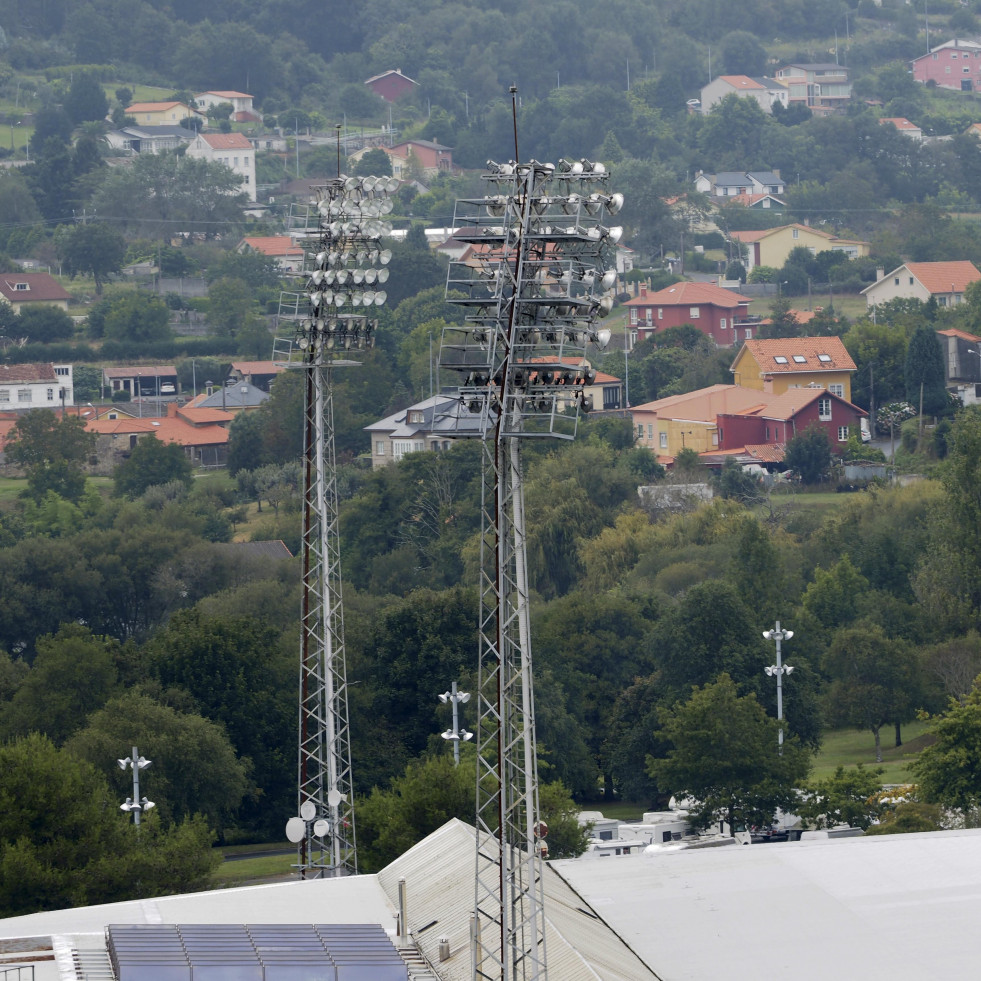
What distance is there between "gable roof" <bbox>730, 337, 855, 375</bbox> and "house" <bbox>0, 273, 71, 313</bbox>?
5986 cm

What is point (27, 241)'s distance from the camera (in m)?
185

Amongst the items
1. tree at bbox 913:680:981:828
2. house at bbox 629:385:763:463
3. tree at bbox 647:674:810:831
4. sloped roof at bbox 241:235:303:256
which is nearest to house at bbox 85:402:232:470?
house at bbox 629:385:763:463

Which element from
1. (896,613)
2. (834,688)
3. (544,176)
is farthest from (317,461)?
(896,613)

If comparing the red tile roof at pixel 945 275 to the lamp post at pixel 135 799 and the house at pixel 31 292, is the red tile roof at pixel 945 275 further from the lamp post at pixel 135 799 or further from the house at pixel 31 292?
the lamp post at pixel 135 799

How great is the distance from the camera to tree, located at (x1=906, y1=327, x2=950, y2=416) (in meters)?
115

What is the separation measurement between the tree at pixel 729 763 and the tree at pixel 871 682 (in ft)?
29.6

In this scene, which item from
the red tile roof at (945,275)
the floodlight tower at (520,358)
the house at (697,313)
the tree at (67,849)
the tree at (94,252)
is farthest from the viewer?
the tree at (94,252)

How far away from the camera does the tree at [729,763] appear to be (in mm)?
54719

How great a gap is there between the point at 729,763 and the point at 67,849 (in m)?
19.4

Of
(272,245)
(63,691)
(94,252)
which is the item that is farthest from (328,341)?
(272,245)

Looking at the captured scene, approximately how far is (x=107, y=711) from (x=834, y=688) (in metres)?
23.1

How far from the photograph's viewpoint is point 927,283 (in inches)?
5876

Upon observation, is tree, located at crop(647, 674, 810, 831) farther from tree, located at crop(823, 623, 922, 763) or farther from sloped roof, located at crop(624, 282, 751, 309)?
sloped roof, located at crop(624, 282, 751, 309)

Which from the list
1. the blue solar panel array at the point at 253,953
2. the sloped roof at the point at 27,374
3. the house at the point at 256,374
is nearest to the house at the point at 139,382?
the sloped roof at the point at 27,374
